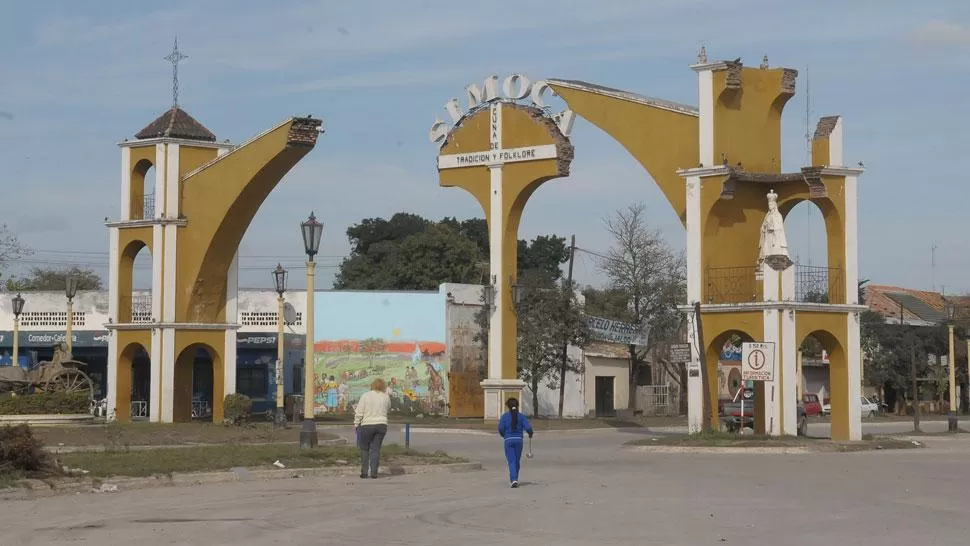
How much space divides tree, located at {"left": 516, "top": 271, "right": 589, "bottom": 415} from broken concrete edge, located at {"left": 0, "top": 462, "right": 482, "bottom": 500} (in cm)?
2980

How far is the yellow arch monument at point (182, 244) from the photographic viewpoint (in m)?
42.4

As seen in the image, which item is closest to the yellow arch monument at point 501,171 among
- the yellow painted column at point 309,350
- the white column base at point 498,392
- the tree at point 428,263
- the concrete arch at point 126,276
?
the white column base at point 498,392

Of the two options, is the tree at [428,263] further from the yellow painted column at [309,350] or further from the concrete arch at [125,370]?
the yellow painted column at [309,350]

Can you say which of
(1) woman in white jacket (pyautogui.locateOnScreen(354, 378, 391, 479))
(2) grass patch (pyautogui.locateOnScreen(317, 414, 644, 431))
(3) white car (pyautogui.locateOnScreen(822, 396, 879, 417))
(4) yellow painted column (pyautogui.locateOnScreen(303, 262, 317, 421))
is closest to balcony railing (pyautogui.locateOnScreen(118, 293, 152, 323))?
(2) grass patch (pyautogui.locateOnScreen(317, 414, 644, 431))

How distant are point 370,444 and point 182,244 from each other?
22424 mm

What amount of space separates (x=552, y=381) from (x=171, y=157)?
75.7 feet

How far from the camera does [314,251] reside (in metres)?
27.7

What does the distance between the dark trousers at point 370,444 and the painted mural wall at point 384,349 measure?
35753 millimetres

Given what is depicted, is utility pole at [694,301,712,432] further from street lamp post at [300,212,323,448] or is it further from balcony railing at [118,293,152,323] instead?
balcony railing at [118,293,152,323]

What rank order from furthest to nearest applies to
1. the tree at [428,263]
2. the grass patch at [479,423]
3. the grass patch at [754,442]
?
the tree at [428,263], the grass patch at [479,423], the grass patch at [754,442]

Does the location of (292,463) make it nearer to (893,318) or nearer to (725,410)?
(725,410)

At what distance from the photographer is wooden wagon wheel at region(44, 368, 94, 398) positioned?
39.1 metres

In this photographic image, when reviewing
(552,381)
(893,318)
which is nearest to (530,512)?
(552,381)

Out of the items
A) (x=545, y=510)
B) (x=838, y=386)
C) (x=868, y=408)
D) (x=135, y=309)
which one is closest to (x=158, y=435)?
(x=838, y=386)
